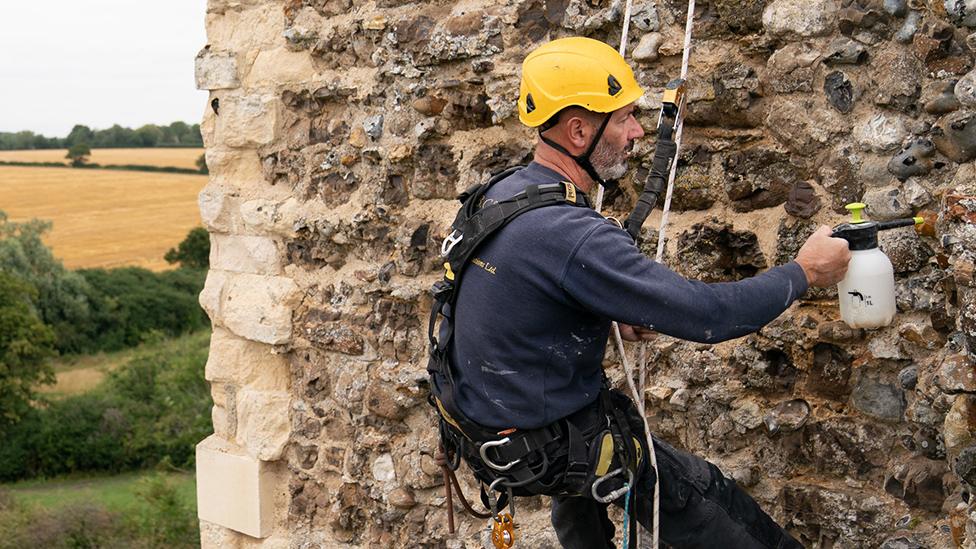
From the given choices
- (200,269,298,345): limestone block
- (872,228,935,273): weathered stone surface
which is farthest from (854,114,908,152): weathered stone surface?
(200,269,298,345): limestone block

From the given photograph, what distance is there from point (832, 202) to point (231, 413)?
2.95 m

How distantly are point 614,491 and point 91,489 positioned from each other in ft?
84.2

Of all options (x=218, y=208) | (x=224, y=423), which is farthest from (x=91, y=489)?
(x=218, y=208)

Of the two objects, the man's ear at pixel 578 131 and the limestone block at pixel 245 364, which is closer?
the man's ear at pixel 578 131

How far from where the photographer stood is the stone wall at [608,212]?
328 cm

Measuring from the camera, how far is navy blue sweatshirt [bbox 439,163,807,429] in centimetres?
293

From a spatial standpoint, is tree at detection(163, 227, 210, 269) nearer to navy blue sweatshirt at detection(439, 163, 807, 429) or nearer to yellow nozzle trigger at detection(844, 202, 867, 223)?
navy blue sweatshirt at detection(439, 163, 807, 429)

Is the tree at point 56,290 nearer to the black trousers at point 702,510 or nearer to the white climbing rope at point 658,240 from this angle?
the white climbing rope at point 658,240

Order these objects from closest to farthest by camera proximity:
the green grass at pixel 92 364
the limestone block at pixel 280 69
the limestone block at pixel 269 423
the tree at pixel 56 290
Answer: the limestone block at pixel 280 69
the limestone block at pixel 269 423
the green grass at pixel 92 364
the tree at pixel 56 290

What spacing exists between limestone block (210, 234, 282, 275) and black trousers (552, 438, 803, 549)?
86.6 inches

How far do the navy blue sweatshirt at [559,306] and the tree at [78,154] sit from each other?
46.0 meters

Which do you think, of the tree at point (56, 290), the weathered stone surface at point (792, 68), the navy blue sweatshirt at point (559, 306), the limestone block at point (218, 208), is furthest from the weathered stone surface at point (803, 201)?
the tree at point (56, 290)

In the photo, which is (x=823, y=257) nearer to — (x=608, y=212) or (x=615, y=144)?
(x=615, y=144)

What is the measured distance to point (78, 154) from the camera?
46531 millimetres
